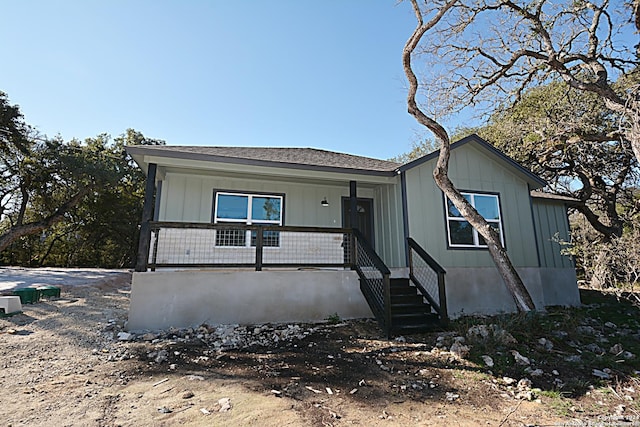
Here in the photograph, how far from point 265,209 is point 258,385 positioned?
532 cm

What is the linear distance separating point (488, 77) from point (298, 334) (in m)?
8.22

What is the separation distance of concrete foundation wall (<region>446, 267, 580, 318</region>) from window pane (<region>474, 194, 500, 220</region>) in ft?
4.92

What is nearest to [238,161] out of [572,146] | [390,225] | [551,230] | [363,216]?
[363,216]

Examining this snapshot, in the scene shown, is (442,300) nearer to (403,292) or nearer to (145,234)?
(403,292)

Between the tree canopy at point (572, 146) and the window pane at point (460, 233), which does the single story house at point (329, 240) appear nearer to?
the window pane at point (460, 233)

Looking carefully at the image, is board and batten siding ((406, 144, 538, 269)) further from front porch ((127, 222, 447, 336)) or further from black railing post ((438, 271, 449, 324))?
black railing post ((438, 271, 449, 324))

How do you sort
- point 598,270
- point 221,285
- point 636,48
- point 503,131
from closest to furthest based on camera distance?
1. point 598,270
2. point 221,285
3. point 636,48
4. point 503,131

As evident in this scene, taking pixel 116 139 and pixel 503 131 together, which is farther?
pixel 116 139

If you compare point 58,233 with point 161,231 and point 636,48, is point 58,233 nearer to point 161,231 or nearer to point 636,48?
point 161,231

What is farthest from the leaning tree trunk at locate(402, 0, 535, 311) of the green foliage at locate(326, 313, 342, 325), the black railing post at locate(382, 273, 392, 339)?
the green foliage at locate(326, 313, 342, 325)

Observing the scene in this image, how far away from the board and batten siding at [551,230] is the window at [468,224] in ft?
5.65

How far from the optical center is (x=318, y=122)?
13133 mm

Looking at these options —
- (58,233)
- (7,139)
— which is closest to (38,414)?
(7,139)

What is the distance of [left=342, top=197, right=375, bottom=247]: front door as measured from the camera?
9.28 metres
